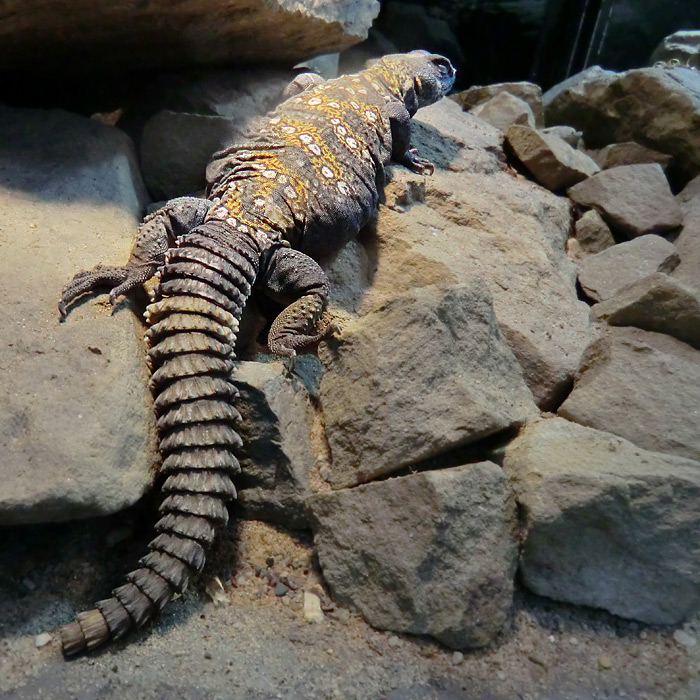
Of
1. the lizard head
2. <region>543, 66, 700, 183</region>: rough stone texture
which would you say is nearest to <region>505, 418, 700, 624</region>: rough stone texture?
the lizard head

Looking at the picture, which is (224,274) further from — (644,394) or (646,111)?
(646,111)

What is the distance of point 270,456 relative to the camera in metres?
2.82

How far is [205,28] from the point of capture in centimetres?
389

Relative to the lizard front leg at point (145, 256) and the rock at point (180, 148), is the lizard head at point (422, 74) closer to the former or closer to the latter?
the rock at point (180, 148)

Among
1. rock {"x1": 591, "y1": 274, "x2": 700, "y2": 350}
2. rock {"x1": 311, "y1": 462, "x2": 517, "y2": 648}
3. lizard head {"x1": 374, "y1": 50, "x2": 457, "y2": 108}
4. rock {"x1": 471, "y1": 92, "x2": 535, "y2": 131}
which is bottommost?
rock {"x1": 311, "y1": 462, "x2": 517, "y2": 648}

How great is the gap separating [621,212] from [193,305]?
354 centimetres

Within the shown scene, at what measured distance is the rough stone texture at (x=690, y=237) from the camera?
4.36 m

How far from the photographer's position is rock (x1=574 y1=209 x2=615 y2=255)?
477 centimetres

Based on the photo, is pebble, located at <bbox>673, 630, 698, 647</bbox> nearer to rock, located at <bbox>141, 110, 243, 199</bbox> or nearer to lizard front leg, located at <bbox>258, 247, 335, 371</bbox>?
lizard front leg, located at <bbox>258, 247, 335, 371</bbox>

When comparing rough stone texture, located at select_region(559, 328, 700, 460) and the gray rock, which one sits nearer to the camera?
rough stone texture, located at select_region(559, 328, 700, 460)

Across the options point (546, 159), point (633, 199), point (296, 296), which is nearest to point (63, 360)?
point (296, 296)

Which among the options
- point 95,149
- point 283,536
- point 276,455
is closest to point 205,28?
point 95,149

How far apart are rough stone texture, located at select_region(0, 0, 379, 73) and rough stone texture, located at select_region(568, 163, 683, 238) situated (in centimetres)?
223

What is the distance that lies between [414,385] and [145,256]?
150 centimetres
